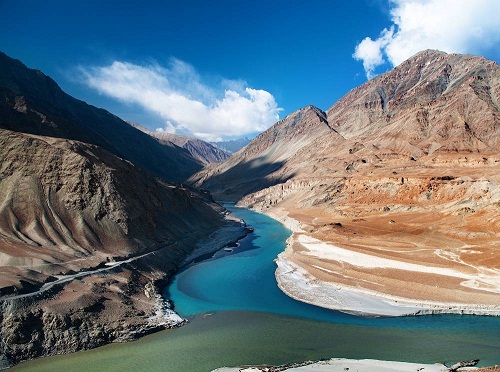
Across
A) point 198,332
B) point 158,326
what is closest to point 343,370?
point 198,332

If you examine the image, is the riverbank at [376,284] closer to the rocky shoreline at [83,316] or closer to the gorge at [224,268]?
the gorge at [224,268]

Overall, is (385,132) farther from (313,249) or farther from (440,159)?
(313,249)

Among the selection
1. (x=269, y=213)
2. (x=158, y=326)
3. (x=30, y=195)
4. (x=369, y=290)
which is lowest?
(x=158, y=326)

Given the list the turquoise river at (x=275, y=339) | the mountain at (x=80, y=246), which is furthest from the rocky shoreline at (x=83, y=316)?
the turquoise river at (x=275, y=339)

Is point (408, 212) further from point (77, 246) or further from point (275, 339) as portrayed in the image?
point (77, 246)

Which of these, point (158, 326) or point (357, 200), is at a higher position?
point (357, 200)

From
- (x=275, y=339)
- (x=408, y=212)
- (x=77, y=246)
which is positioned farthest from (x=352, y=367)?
Result: (x=408, y=212)
